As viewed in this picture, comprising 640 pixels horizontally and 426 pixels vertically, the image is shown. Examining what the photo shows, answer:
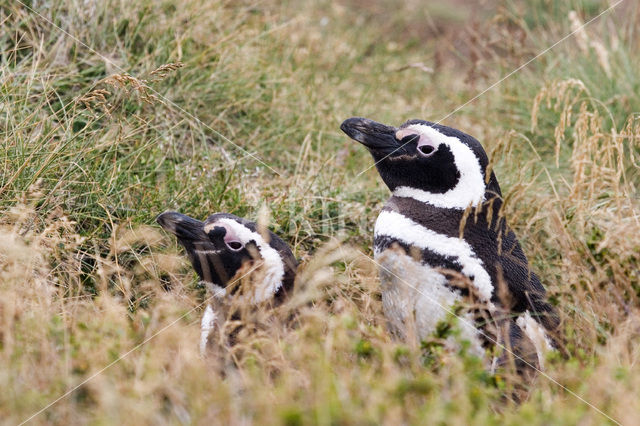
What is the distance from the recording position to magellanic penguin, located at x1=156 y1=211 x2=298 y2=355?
3.10 meters

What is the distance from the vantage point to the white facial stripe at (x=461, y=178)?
3182 mm

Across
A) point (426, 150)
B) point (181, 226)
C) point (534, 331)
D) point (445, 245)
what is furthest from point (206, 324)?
point (534, 331)

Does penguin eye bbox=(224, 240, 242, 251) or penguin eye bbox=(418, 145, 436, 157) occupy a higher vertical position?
penguin eye bbox=(418, 145, 436, 157)

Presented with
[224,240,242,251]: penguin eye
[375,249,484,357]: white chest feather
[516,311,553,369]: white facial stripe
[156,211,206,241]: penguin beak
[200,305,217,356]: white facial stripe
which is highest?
[156,211,206,241]: penguin beak

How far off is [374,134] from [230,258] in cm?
78

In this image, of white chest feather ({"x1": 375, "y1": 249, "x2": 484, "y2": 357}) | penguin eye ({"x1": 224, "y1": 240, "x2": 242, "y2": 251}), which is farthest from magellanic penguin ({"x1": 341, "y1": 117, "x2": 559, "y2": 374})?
penguin eye ({"x1": 224, "y1": 240, "x2": 242, "y2": 251})

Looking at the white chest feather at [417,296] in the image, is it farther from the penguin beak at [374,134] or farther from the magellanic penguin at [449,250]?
the penguin beak at [374,134]

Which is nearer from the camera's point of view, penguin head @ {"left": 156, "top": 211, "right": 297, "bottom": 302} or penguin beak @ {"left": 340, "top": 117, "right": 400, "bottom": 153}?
penguin head @ {"left": 156, "top": 211, "right": 297, "bottom": 302}

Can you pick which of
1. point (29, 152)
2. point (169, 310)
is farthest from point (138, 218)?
point (169, 310)

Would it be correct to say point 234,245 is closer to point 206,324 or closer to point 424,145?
point 206,324

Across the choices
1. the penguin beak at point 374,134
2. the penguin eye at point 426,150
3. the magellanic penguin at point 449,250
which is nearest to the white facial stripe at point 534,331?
the magellanic penguin at point 449,250

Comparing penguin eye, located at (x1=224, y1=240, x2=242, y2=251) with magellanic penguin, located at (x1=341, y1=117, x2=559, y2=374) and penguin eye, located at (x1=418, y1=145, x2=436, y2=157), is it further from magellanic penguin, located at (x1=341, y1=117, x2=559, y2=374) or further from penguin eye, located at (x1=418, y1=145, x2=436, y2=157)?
penguin eye, located at (x1=418, y1=145, x2=436, y2=157)

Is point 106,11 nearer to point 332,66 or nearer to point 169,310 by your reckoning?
point 332,66

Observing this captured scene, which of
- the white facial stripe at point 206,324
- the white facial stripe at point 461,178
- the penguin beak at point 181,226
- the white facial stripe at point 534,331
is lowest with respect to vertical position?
the white facial stripe at point 206,324
